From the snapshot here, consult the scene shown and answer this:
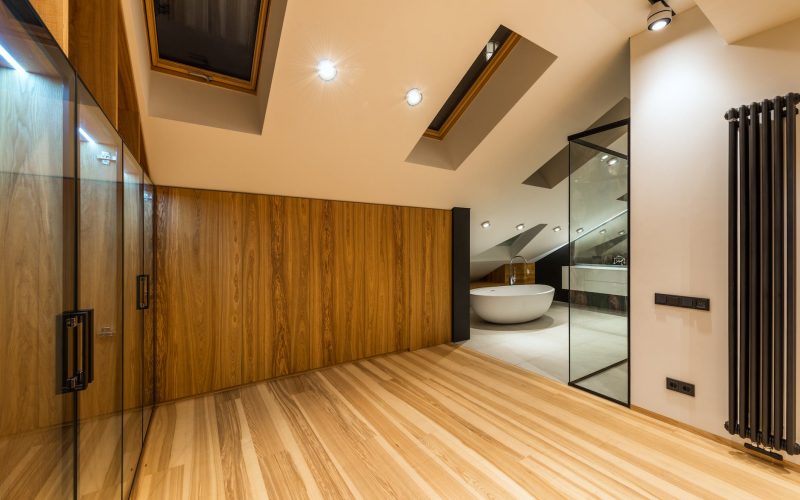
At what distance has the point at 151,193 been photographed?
97.1 inches

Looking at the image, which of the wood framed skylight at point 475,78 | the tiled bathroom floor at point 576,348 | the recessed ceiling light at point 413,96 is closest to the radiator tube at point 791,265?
the tiled bathroom floor at point 576,348

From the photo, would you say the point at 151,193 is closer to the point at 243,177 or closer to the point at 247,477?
the point at 243,177

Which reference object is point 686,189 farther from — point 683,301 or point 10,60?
point 10,60

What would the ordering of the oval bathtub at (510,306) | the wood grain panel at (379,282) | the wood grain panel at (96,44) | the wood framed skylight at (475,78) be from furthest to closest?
the oval bathtub at (510,306) → the wood grain panel at (379,282) → the wood framed skylight at (475,78) → the wood grain panel at (96,44)

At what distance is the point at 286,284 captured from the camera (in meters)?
3.16

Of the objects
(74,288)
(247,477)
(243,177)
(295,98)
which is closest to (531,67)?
(295,98)

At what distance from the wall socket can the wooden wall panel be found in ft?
7.78

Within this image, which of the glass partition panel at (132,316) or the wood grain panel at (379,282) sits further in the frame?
the wood grain panel at (379,282)

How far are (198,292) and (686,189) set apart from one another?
368cm

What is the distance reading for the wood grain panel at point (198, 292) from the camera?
8.65 feet

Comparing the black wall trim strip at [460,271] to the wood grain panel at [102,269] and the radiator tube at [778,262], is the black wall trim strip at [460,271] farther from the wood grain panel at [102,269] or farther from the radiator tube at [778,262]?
the wood grain panel at [102,269]

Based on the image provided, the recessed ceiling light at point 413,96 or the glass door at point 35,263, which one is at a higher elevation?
the recessed ceiling light at point 413,96

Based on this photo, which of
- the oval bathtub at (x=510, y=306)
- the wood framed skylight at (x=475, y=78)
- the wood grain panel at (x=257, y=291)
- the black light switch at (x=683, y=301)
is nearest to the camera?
the black light switch at (x=683, y=301)

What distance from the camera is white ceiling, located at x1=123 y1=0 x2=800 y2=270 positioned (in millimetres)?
2034
